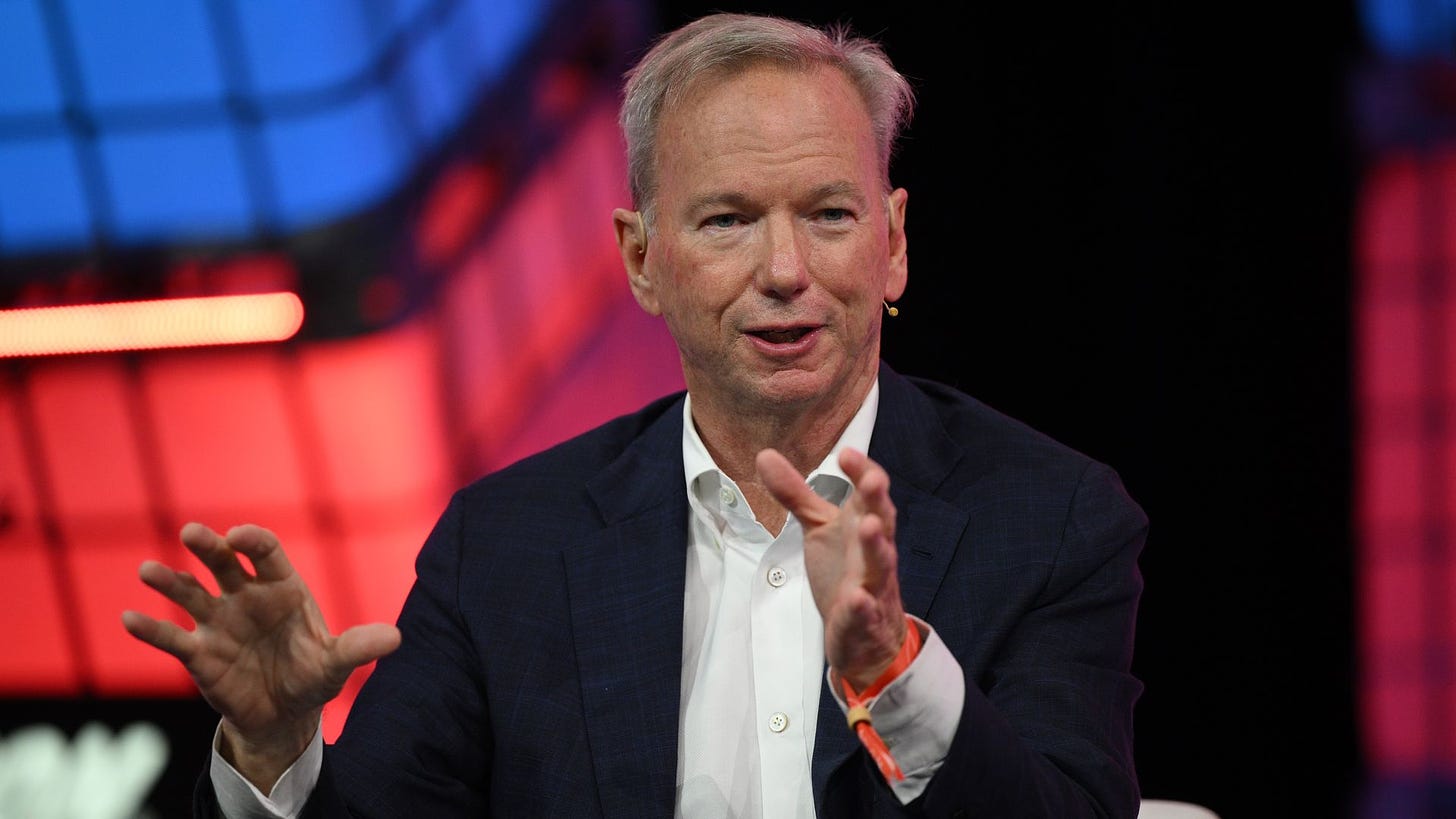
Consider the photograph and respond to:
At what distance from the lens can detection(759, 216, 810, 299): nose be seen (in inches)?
70.0

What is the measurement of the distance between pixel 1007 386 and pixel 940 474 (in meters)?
0.91

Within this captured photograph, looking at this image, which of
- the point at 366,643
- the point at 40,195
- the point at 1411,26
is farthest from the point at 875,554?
the point at 40,195

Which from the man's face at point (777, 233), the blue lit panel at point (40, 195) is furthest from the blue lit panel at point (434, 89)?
the man's face at point (777, 233)

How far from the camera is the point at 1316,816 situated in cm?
279

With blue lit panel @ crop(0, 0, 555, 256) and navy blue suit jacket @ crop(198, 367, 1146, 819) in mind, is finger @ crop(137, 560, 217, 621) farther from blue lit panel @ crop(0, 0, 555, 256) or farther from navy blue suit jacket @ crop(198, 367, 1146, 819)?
blue lit panel @ crop(0, 0, 555, 256)

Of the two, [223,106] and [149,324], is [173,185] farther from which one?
[149,324]

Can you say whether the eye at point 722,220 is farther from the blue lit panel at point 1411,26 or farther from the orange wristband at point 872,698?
the blue lit panel at point 1411,26

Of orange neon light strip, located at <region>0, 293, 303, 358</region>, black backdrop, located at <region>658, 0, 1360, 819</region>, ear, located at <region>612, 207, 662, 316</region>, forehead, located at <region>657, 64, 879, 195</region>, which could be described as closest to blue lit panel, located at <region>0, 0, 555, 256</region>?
orange neon light strip, located at <region>0, 293, 303, 358</region>

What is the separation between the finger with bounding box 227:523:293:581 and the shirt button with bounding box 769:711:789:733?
2.03ft

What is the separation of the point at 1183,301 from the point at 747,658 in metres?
1.28

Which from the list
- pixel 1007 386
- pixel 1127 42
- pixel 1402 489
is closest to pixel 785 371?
pixel 1007 386

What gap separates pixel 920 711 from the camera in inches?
55.4

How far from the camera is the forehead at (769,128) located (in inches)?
71.3

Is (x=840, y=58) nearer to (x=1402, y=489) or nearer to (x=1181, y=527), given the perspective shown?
(x=1181, y=527)
